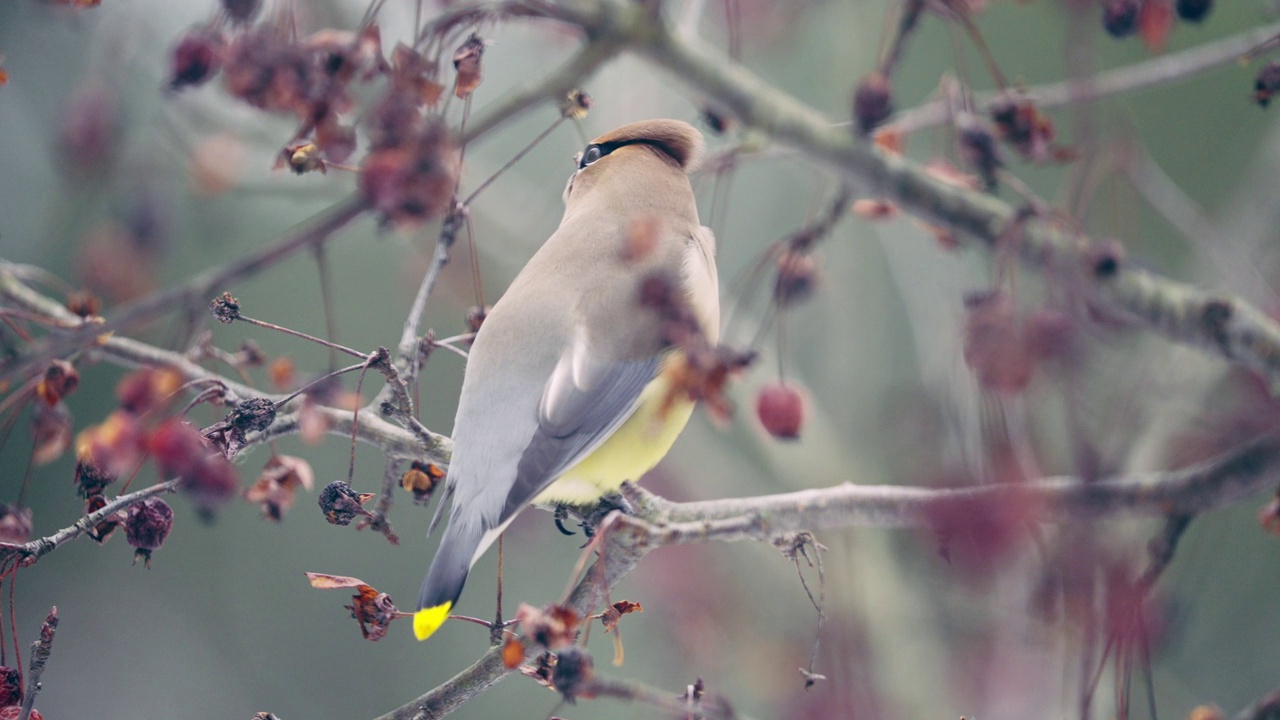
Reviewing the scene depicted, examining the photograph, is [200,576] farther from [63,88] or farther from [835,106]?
[835,106]

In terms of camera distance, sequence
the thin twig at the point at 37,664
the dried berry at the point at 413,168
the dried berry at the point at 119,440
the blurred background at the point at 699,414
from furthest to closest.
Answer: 1. the blurred background at the point at 699,414
2. the thin twig at the point at 37,664
3. the dried berry at the point at 119,440
4. the dried berry at the point at 413,168

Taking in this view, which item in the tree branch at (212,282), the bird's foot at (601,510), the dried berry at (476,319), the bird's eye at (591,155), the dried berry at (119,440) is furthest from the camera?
the bird's eye at (591,155)

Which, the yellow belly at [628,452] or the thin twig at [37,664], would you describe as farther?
the yellow belly at [628,452]

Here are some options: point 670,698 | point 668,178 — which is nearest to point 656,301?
point 670,698

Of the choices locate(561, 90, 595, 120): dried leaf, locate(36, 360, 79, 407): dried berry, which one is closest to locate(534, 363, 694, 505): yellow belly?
locate(561, 90, 595, 120): dried leaf

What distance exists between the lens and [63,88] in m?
5.94

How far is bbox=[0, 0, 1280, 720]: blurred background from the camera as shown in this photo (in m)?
3.36

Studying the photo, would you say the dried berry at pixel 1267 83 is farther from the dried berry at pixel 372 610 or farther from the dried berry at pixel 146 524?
the dried berry at pixel 146 524

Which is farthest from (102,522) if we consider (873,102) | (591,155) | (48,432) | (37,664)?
(591,155)

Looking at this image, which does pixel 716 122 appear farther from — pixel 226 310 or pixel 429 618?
pixel 429 618

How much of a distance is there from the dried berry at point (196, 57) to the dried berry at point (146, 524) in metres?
0.75

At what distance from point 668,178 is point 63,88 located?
4.54 metres

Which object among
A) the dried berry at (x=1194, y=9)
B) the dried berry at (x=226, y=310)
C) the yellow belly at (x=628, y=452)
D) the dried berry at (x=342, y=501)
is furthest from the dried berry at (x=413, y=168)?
the dried berry at (x=1194, y=9)

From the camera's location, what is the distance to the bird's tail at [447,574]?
2033mm
